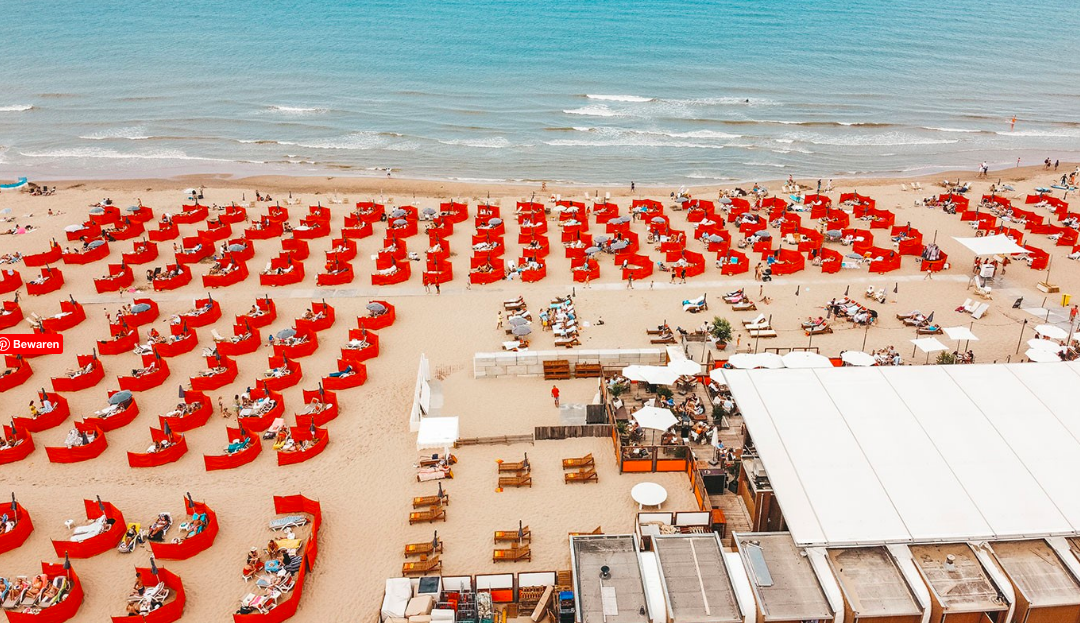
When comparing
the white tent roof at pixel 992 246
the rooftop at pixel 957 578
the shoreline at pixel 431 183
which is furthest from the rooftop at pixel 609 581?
the shoreline at pixel 431 183

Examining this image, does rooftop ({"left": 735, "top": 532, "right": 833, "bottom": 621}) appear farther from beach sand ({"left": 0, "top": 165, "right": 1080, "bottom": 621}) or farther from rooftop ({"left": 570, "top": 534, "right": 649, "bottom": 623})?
beach sand ({"left": 0, "top": 165, "right": 1080, "bottom": 621})

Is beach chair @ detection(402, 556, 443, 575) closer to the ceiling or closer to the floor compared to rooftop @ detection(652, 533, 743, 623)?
closer to the floor

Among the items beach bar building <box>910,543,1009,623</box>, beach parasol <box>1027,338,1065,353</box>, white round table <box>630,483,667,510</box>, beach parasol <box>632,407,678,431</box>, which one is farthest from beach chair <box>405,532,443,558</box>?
beach parasol <box>1027,338,1065,353</box>

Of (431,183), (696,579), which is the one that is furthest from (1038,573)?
(431,183)

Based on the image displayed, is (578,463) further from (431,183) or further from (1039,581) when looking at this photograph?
(431,183)

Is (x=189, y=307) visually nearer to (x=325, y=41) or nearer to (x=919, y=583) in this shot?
(x=919, y=583)

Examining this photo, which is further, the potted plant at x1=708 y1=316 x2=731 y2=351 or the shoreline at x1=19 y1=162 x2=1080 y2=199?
the shoreline at x1=19 y1=162 x2=1080 y2=199
